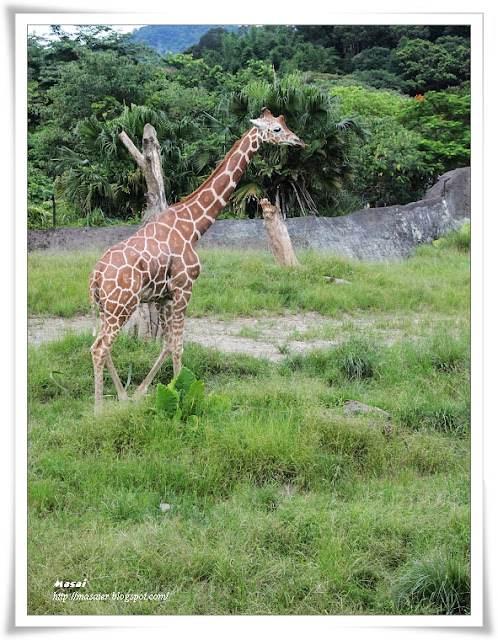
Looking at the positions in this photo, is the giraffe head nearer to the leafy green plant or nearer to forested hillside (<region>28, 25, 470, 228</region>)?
forested hillside (<region>28, 25, 470, 228</region>)

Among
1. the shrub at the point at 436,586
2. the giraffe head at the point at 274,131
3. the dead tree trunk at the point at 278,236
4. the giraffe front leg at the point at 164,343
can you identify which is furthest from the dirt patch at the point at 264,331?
the shrub at the point at 436,586

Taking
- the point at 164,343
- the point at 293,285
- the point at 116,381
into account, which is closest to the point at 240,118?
the point at 293,285

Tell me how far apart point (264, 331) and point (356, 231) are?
4.04 ft

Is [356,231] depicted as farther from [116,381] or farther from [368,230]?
[116,381]

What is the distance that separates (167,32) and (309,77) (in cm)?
109

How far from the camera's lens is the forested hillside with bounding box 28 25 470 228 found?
186 inches

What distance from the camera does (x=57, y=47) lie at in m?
4.55

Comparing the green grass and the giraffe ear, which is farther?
the green grass

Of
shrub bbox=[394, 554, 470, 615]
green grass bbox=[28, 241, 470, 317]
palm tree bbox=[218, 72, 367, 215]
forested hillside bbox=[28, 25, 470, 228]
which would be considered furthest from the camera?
green grass bbox=[28, 241, 470, 317]

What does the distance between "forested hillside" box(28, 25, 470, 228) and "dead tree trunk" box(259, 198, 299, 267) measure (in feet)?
0.35

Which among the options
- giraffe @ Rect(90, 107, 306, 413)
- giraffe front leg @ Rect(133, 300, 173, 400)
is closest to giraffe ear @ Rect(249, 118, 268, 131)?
giraffe @ Rect(90, 107, 306, 413)

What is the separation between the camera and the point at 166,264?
4457mm
